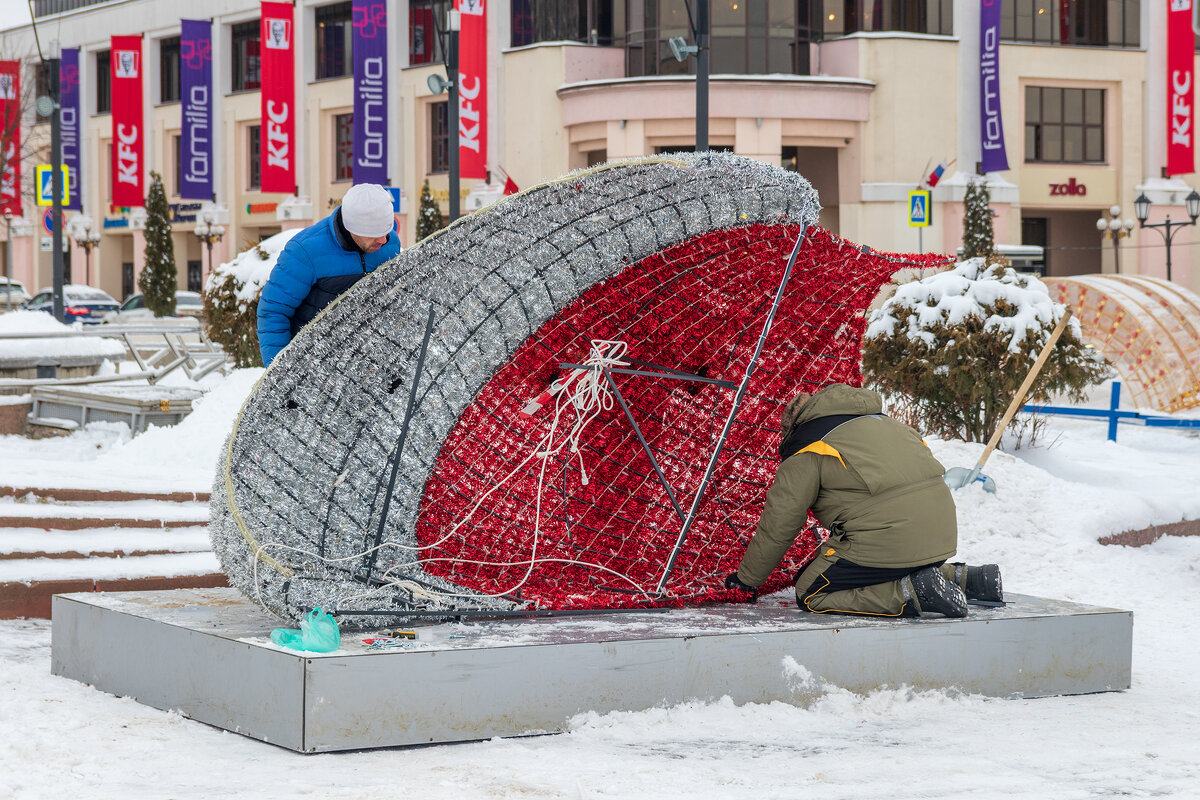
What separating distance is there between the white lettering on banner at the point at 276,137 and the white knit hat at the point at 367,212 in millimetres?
34372

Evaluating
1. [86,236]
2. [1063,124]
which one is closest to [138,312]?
[86,236]

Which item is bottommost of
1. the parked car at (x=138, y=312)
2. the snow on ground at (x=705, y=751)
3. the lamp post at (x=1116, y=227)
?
the snow on ground at (x=705, y=751)

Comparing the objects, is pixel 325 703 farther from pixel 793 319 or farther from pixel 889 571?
pixel 793 319

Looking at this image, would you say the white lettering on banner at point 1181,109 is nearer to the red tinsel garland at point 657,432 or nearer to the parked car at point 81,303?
the parked car at point 81,303

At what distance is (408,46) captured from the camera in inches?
1585

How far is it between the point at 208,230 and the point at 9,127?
11.7m

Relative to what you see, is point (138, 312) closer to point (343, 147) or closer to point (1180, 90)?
point (343, 147)

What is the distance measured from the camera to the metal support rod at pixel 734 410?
5.93 metres

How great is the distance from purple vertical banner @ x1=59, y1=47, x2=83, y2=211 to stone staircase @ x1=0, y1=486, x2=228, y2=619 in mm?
43854

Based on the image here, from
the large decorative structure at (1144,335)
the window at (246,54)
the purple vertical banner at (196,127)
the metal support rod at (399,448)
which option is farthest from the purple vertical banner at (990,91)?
the metal support rod at (399,448)

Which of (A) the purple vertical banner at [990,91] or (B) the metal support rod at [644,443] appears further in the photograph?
(A) the purple vertical banner at [990,91]

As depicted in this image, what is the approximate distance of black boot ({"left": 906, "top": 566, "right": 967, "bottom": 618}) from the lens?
5.71 meters

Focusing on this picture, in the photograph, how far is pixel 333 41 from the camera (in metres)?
42.9

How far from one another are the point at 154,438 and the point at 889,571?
745 centimetres
